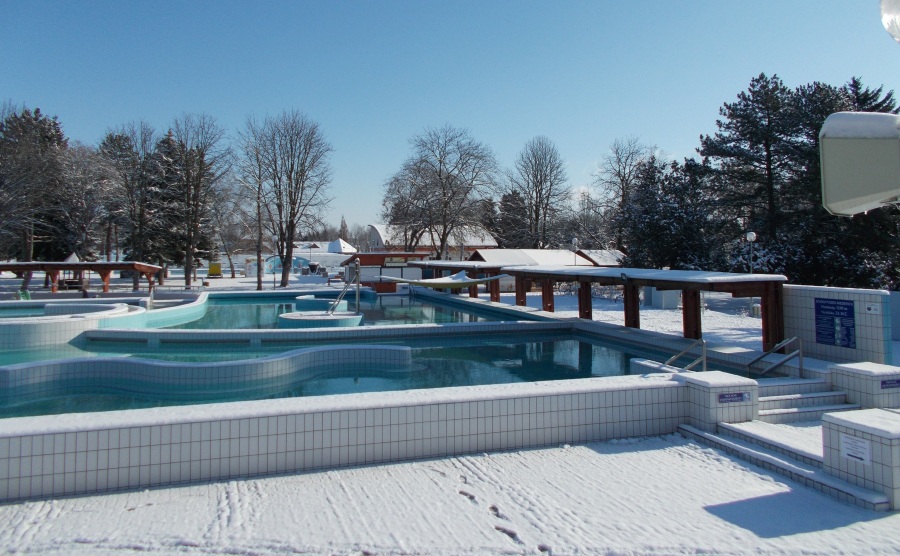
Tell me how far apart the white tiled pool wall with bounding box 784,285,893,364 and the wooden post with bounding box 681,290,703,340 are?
180 cm

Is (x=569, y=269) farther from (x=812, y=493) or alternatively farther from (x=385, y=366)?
(x=812, y=493)

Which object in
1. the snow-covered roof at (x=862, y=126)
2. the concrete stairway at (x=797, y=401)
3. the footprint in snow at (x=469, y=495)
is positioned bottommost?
the footprint in snow at (x=469, y=495)

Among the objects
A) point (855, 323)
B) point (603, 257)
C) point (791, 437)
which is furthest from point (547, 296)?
point (603, 257)

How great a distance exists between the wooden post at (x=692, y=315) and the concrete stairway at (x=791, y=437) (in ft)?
13.5

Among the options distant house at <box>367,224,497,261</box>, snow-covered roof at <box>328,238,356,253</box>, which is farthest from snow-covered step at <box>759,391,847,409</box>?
snow-covered roof at <box>328,238,356,253</box>

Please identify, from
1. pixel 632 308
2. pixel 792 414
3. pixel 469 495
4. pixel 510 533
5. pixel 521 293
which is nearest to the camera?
pixel 510 533

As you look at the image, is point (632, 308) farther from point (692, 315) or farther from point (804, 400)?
point (804, 400)

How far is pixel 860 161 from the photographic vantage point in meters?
2.54

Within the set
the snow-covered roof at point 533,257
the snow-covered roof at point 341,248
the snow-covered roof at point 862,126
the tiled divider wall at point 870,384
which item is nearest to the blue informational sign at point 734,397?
the tiled divider wall at point 870,384

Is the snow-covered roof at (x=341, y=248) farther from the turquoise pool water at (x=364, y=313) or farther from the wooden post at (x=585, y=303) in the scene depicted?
the wooden post at (x=585, y=303)

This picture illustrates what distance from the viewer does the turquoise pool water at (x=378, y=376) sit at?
816cm

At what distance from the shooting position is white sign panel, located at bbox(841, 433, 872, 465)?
12.5 feet

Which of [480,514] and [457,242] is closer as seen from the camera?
[480,514]

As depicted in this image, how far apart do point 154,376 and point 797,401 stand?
29.5 ft
